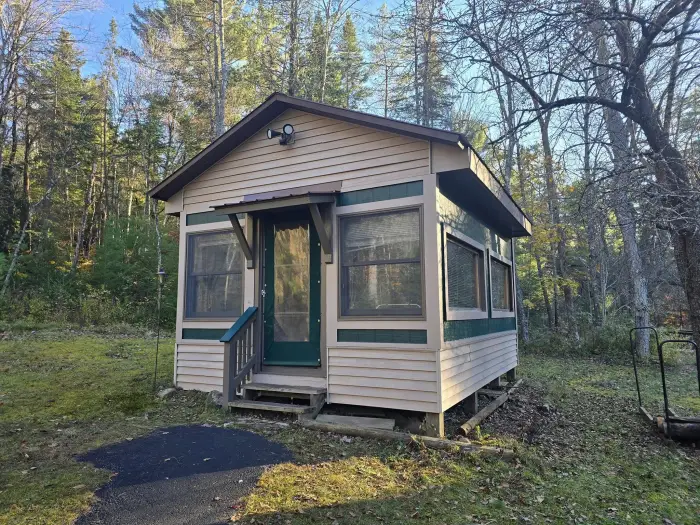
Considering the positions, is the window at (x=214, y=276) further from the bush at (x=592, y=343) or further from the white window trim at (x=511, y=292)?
the bush at (x=592, y=343)

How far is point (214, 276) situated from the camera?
20.1ft

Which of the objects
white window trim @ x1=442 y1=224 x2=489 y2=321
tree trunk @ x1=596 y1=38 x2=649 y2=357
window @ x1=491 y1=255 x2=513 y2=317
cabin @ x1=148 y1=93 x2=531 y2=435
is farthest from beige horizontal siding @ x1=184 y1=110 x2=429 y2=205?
window @ x1=491 y1=255 x2=513 y2=317

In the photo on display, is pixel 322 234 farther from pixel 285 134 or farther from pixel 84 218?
pixel 84 218

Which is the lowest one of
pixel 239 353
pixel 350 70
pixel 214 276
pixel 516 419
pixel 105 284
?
pixel 516 419

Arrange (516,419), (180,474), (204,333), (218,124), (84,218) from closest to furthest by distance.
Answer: (180,474)
(516,419)
(204,333)
(218,124)
(84,218)

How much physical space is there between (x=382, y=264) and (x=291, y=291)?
1.34m

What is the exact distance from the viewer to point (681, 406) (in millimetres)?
6414

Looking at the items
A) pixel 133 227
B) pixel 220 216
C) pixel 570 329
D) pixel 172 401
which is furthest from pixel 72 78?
pixel 570 329

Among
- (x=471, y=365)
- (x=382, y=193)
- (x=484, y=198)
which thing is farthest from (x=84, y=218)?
(x=471, y=365)

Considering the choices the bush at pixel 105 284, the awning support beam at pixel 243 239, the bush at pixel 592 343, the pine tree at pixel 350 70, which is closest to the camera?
the awning support beam at pixel 243 239

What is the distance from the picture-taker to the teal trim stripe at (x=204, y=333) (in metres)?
5.90

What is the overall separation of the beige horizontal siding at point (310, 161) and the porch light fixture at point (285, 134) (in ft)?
0.23

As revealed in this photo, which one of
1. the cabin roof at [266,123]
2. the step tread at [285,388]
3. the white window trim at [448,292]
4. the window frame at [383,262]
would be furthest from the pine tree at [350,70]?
the step tread at [285,388]

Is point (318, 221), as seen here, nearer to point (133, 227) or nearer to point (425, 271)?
point (425, 271)
